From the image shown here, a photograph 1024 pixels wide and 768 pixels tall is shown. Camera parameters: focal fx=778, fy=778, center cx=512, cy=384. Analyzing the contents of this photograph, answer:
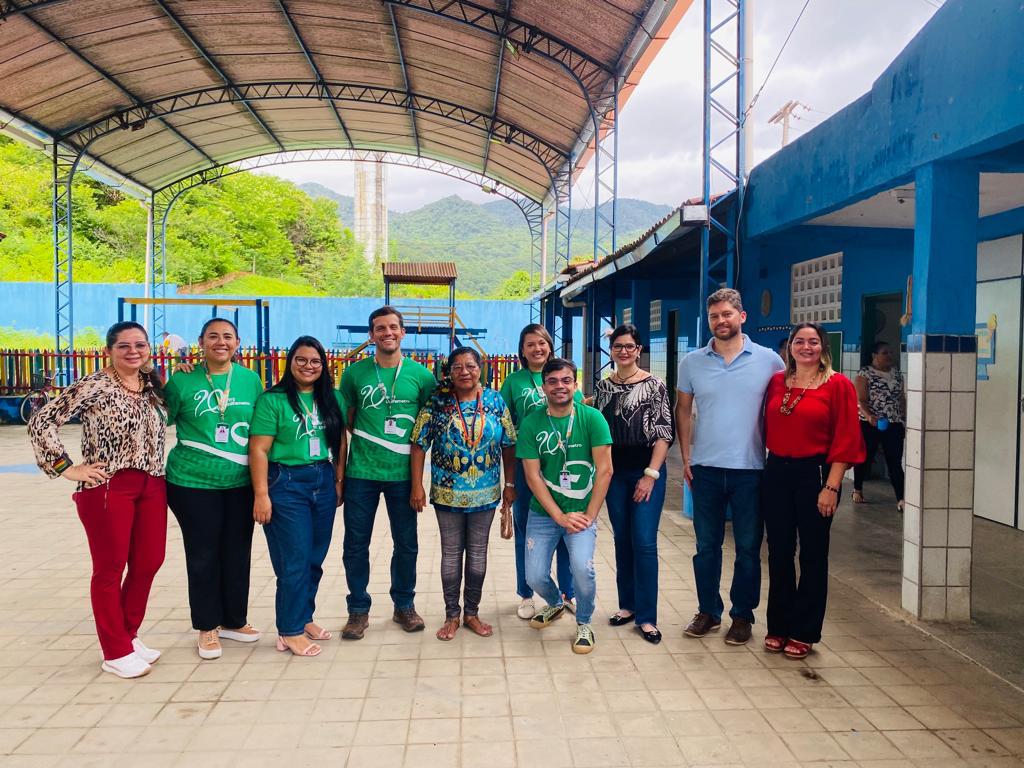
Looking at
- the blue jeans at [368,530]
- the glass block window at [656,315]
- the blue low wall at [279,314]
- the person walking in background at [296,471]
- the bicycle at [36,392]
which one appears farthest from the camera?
the blue low wall at [279,314]

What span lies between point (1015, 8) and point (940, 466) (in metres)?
2.29

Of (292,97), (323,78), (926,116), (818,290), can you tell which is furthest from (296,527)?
(292,97)

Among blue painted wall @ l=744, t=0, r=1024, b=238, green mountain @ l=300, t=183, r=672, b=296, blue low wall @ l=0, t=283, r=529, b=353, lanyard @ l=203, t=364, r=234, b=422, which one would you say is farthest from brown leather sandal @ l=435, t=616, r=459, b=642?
green mountain @ l=300, t=183, r=672, b=296

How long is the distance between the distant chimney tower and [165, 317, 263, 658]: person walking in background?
62.0 meters

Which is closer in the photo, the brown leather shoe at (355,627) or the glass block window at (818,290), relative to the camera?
the brown leather shoe at (355,627)

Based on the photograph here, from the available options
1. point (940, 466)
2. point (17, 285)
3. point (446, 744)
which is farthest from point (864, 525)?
point (17, 285)

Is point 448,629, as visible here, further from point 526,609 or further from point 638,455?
point 638,455

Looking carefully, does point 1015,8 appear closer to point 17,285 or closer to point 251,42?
point 251,42

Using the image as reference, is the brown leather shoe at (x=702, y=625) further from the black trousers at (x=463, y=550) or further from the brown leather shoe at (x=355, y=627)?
the brown leather shoe at (x=355, y=627)

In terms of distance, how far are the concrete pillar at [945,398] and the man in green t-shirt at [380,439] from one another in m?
2.73

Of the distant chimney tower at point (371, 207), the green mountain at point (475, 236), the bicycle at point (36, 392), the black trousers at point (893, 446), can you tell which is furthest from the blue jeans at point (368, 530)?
the distant chimney tower at point (371, 207)

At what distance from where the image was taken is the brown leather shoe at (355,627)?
13.2ft

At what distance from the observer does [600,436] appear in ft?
12.5

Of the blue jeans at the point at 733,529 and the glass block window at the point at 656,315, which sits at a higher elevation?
the glass block window at the point at 656,315
